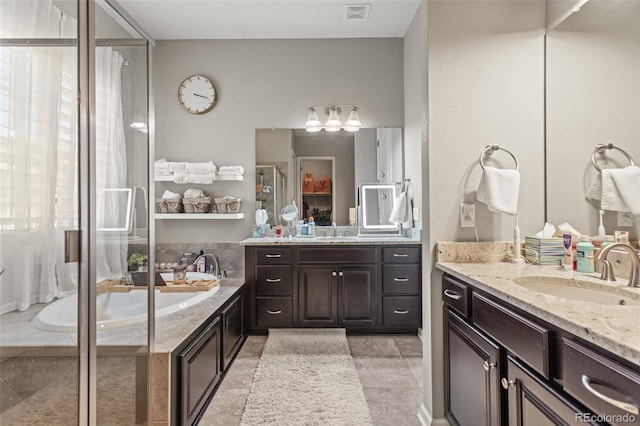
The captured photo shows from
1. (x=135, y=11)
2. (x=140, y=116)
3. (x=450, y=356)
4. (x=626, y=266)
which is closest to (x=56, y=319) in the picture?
(x=140, y=116)

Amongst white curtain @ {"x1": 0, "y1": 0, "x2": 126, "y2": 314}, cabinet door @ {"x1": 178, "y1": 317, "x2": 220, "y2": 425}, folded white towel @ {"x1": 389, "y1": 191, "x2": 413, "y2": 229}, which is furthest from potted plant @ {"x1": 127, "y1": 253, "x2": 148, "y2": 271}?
folded white towel @ {"x1": 389, "y1": 191, "x2": 413, "y2": 229}

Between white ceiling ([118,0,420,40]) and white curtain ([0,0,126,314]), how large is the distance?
7.36 feet

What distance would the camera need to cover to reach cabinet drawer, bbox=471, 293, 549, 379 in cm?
97

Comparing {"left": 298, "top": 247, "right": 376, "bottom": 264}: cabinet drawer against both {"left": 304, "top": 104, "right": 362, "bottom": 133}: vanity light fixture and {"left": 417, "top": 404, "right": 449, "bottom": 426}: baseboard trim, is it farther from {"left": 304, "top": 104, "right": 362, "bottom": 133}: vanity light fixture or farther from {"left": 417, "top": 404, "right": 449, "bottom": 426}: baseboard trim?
{"left": 417, "top": 404, "right": 449, "bottom": 426}: baseboard trim

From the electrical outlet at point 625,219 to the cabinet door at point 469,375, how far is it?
0.80m

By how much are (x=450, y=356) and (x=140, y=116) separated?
1.82m

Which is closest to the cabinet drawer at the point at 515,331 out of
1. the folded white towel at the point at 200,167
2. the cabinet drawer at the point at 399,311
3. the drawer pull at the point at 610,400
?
the drawer pull at the point at 610,400

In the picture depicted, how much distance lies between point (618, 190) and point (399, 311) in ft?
6.79

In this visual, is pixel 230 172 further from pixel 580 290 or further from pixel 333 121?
pixel 580 290

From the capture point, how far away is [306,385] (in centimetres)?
228

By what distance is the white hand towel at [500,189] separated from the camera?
167 cm

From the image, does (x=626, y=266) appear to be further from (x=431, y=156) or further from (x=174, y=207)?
(x=174, y=207)

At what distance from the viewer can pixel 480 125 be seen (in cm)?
179

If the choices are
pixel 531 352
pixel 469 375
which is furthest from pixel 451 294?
pixel 531 352
